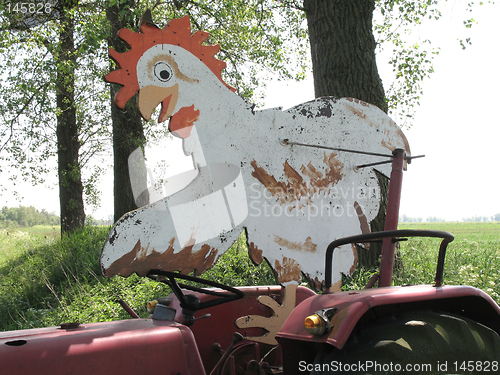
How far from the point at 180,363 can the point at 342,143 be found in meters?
1.84

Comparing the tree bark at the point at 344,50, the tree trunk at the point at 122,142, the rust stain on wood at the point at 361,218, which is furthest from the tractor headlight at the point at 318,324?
the tree trunk at the point at 122,142

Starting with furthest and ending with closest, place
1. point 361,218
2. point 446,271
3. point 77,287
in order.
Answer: point 77,287
point 446,271
point 361,218

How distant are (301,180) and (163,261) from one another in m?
1.04

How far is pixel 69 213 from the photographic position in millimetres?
9492

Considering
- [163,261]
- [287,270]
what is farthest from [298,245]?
[163,261]

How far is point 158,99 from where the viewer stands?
2414 millimetres

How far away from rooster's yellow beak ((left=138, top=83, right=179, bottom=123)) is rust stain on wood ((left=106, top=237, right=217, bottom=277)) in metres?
0.77

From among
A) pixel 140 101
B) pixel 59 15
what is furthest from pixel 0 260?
pixel 140 101

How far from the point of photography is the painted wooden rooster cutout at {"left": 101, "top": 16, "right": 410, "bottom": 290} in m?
2.33

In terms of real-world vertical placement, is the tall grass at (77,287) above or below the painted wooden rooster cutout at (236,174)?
below

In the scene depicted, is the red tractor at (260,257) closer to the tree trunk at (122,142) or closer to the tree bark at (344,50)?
the tree bark at (344,50)

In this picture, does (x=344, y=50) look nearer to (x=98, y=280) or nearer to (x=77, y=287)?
(x=98, y=280)

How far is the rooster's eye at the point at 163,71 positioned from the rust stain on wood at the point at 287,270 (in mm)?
1343

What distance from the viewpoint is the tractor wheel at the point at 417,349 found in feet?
4.45
